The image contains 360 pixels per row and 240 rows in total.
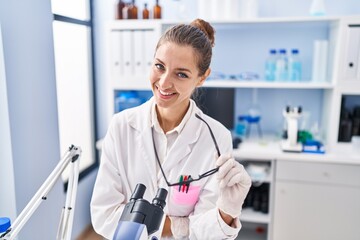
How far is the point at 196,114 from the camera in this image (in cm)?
120

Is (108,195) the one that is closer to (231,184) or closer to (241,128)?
(231,184)

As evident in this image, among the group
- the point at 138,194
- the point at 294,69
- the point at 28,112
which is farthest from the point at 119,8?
the point at 138,194

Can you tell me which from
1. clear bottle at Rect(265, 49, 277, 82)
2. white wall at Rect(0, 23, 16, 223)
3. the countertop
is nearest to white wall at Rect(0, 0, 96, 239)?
white wall at Rect(0, 23, 16, 223)

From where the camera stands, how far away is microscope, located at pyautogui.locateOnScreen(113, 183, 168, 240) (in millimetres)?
595

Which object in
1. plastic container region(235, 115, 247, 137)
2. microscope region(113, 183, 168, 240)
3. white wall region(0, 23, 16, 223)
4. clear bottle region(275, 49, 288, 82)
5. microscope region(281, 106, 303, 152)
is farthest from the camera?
plastic container region(235, 115, 247, 137)

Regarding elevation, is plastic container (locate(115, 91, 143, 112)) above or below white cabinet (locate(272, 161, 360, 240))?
above

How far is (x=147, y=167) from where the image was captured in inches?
44.5

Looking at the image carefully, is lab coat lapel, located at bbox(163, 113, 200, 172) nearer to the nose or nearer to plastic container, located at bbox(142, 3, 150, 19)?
the nose

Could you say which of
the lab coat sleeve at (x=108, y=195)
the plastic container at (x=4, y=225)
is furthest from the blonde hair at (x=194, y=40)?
the plastic container at (x=4, y=225)

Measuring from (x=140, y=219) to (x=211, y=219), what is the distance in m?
0.43

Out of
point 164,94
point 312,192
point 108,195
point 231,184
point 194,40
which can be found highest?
point 194,40

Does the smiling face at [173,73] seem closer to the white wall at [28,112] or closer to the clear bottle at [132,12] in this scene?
the white wall at [28,112]

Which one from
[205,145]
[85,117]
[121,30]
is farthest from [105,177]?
[85,117]

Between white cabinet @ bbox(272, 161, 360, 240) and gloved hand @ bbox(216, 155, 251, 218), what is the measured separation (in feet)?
4.16
